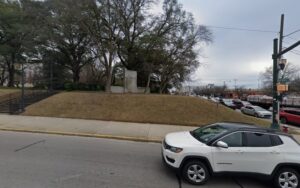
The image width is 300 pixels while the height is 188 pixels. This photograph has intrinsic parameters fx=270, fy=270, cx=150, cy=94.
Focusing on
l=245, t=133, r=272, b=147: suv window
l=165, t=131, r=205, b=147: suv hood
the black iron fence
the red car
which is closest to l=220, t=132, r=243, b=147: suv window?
l=245, t=133, r=272, b=147: suv window

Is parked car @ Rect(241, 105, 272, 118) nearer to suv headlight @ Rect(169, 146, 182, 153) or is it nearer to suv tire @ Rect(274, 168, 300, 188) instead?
suv tire @ Rect(274, 168, 300, 188)

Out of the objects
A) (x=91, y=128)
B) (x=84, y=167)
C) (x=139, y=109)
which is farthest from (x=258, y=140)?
(x=139, y=109)

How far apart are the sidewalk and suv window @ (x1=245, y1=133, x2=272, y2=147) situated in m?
5.78

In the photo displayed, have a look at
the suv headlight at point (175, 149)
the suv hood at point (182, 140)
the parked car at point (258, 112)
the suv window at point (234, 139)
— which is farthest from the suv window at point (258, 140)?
the parked car at point (258, 112)

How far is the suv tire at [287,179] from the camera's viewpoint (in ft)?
21.4

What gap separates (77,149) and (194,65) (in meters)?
33.0

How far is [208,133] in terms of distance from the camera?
291 inches

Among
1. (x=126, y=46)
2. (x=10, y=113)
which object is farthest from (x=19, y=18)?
(x=10, y=113)

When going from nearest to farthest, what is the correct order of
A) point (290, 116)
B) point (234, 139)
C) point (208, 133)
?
point (234, 139) → point (208, 133) → point (290, 116)

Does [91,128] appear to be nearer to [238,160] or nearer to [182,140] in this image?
[182,140]

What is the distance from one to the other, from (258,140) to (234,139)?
0.60 m

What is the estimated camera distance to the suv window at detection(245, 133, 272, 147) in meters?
6.68

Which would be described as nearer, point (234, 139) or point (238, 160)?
point (238, 160)

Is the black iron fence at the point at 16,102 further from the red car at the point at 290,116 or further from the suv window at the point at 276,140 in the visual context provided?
the red car at the point at 290,116
